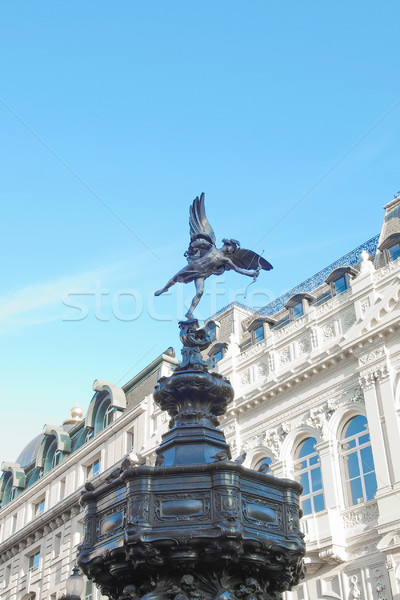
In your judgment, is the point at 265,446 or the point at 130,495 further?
the point at 265,446

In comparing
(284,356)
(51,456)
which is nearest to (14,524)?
(51,456)

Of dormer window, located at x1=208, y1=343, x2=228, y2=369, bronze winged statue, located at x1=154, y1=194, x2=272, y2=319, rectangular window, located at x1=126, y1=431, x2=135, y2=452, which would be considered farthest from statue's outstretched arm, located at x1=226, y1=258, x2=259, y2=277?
rectangular window, located at x1=126, y1=431, x2=135, y2=452

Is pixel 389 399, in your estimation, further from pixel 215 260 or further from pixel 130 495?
pixel 130 495

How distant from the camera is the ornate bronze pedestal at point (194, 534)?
7.29 meters

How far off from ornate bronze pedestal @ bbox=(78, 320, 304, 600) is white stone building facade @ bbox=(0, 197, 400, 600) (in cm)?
1670

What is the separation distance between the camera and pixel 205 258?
10211mm

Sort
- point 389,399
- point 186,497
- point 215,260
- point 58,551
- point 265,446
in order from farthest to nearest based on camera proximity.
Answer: point 58,551 → point 265,446 → point 389,399 → point 215,260 → point 186,497

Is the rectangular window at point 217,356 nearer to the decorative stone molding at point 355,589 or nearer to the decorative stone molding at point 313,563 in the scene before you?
the decorative stone molding at point 313,563

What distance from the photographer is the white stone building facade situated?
81.4ft

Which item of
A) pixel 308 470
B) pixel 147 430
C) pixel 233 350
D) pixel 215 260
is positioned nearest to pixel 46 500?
pixel 147 430

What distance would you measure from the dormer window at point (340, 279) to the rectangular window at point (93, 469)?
1795 cm

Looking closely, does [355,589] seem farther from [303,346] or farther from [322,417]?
[303,346]

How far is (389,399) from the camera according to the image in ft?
84.4

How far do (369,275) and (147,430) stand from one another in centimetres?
1506
